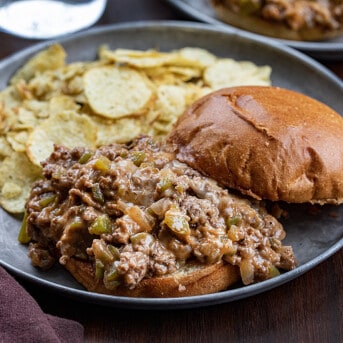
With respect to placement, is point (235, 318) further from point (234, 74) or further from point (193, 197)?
point (234, 74)

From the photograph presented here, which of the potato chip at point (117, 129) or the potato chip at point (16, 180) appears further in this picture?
the potato chip at point (117, 129)

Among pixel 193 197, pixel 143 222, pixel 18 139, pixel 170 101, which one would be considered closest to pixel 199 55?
pixel 170 101

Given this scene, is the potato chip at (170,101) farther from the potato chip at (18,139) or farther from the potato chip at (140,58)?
the potato chip at (18,139)

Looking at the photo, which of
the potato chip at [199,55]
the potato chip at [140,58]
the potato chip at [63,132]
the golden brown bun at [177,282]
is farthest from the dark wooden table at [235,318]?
the potato chip at [199,55]

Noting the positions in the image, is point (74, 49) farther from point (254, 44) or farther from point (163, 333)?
point (163, 333)

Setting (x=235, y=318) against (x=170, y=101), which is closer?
(x=235, y=318)

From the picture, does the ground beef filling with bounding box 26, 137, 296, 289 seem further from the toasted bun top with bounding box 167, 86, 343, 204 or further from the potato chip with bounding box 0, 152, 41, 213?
the potato chip with bounding box 0, 152, 41, 213
